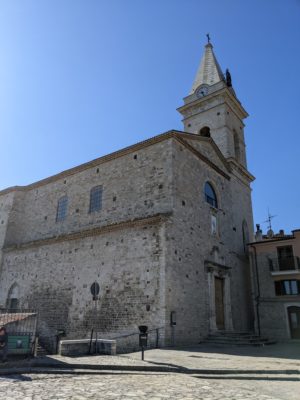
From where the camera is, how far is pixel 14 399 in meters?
5.09

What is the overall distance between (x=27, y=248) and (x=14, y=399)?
16.2 metres

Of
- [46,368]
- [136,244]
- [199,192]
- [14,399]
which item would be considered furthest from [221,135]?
[14,399]

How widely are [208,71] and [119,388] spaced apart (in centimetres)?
2502

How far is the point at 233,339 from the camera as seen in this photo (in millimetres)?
14062

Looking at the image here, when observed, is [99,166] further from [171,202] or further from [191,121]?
[191,121]

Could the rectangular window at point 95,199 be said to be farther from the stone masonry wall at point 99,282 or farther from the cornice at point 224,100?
the cornice at point 224,100

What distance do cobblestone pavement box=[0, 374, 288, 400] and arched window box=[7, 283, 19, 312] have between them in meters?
13.7

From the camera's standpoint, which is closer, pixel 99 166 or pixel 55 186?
pixel 99 166

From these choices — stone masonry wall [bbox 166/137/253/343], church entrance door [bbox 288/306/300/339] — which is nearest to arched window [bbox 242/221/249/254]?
stone masonry wall [bbox 166/137/253/343]

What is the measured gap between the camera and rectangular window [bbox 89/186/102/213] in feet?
61.0

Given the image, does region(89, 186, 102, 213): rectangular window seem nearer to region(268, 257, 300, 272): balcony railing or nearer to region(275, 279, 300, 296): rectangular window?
region(268, 257, 300, 272): balcony railing

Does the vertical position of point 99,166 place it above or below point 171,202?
above

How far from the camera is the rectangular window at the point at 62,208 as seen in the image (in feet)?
66.9

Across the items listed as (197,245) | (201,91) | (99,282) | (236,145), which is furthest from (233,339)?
(201,91)
